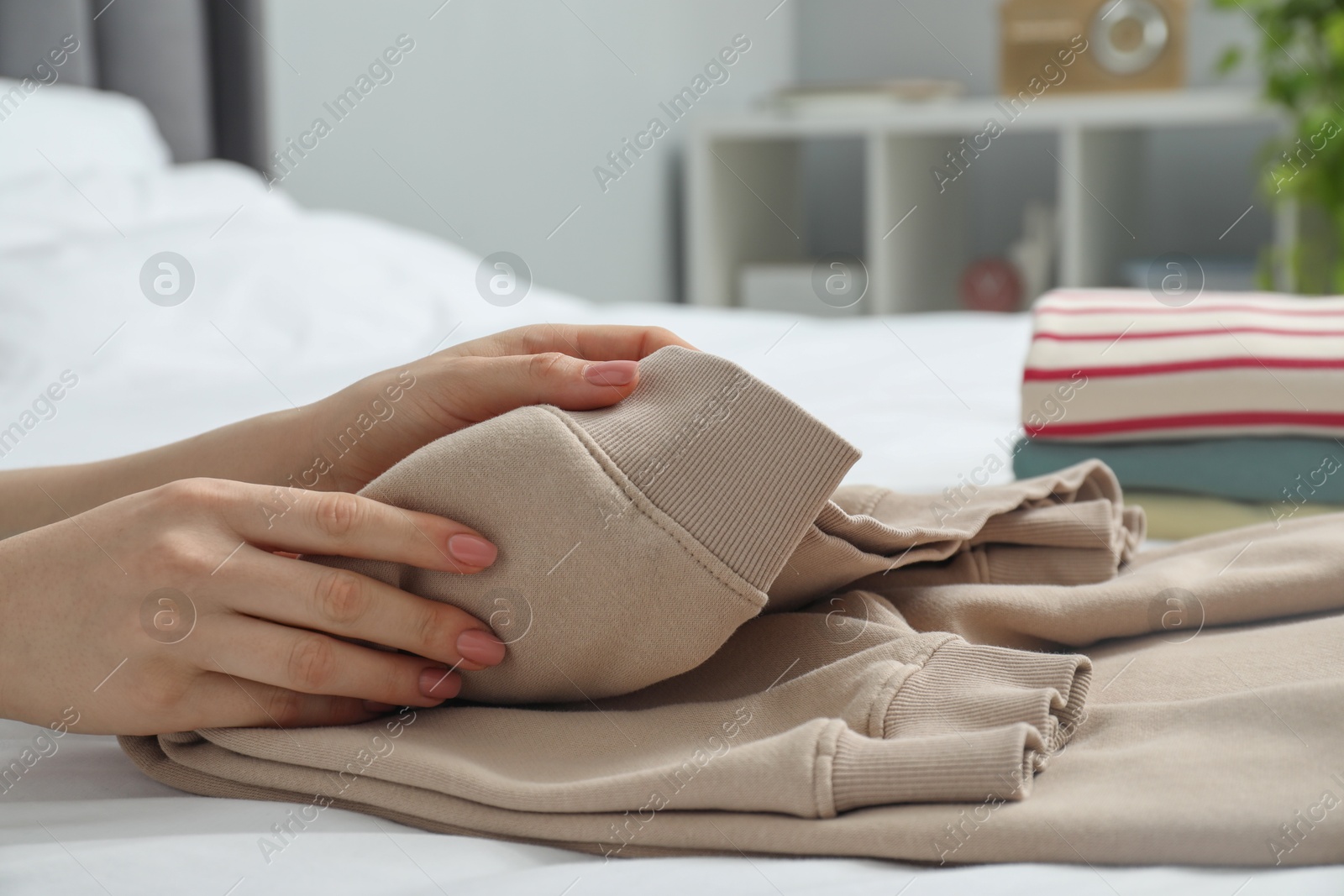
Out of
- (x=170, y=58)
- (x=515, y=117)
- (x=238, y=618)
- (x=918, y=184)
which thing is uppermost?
(x=170, y=58)

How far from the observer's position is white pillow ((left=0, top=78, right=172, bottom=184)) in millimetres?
1232

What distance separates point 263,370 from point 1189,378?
847 millimetres

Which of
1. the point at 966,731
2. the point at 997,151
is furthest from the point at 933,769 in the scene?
the point at 997,151

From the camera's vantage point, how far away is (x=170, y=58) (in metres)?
1.68

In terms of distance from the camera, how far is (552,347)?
0.56 metres

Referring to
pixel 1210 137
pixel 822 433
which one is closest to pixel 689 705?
pixel 822 433

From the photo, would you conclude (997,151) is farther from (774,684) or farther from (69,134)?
(774,684)

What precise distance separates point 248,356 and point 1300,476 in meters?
0.93

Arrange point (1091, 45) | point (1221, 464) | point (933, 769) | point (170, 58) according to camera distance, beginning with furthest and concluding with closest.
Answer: point (1091, 45) → point (170, 58) → point (1221, 464) → point (933, 769)

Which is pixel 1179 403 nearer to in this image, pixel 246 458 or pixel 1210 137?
pixel 246 458

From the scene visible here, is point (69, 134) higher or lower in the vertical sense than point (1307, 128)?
higher

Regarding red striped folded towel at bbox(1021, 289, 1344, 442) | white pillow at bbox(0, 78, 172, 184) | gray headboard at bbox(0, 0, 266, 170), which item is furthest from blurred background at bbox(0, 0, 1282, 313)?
red striped folded towel at bbox(1021, 289, 1344, 442)

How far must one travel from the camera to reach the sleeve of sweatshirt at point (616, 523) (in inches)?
16.8

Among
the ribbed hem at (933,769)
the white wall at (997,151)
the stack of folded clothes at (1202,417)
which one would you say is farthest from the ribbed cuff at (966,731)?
the white wall at (997,151)
